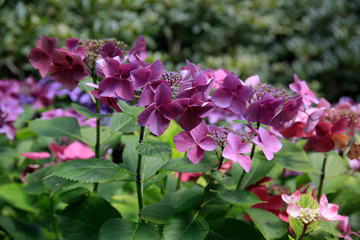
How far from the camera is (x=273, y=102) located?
27.5 inches

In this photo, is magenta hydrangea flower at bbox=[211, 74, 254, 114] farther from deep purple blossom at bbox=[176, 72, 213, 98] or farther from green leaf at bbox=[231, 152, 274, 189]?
green leaf at bbox=[231, 152, 274, 189]

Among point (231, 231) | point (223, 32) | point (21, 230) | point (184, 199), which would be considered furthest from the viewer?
point (223, 32)

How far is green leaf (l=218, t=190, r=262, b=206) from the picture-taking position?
2.28 feet

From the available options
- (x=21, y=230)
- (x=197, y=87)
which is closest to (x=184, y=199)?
(x=197, y=87)

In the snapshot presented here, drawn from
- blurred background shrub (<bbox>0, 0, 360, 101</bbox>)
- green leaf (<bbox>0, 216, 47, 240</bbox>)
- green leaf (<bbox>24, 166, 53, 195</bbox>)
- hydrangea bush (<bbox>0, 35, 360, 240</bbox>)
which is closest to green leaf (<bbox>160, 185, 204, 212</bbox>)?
hydrangea bush (<bbox>0, 35, 360, 240</bbox>)

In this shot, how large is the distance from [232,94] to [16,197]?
2.77 feet

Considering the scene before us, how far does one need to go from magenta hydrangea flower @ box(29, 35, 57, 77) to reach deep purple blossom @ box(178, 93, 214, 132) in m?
0.34

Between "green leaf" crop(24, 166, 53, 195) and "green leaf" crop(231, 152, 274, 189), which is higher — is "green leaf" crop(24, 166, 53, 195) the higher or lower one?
the lower one

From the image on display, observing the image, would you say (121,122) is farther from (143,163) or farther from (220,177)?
(220,177)

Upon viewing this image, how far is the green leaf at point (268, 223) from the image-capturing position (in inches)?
28.6

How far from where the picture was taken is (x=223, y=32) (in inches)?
166

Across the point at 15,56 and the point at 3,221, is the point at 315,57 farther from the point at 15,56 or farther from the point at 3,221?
the point at 3,221

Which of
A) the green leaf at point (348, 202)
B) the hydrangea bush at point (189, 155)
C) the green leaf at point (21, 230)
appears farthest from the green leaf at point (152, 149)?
the green leaf at point (21, 230)

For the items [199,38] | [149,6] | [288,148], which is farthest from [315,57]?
[288,148]
